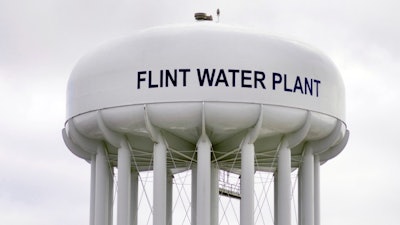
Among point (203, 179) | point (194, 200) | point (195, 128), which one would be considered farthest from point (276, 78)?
point (194, 200)

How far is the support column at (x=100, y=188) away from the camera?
27781mm

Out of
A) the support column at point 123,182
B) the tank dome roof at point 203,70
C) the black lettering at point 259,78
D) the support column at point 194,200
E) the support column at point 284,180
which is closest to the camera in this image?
the tank dome roof at point 203,70

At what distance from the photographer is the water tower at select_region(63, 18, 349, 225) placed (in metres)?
25.3

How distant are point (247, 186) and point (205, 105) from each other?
2.22m

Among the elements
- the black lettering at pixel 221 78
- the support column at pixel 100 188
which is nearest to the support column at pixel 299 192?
the black lettering at pixel 221 78

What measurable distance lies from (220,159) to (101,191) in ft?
10.1

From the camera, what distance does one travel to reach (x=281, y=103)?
2558 centimetres

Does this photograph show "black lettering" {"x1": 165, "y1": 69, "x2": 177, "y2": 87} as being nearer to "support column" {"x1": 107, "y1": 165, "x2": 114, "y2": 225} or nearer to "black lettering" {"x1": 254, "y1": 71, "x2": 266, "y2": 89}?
"black lettering" {"x1": 254, "y1": 71, "x2": 266, "y2": 89}

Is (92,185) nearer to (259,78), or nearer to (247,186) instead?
(247,186)

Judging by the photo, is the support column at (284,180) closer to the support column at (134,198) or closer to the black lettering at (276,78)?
the black lettering at (276,78)

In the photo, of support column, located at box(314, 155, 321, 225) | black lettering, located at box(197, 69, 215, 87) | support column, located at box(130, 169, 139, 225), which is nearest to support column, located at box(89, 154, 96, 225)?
support column, located at box(130, 169, 139, 225)

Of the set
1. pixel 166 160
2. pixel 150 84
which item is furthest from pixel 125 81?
pixel 166 160

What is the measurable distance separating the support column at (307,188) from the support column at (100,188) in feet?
16.1

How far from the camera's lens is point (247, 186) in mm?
25812
